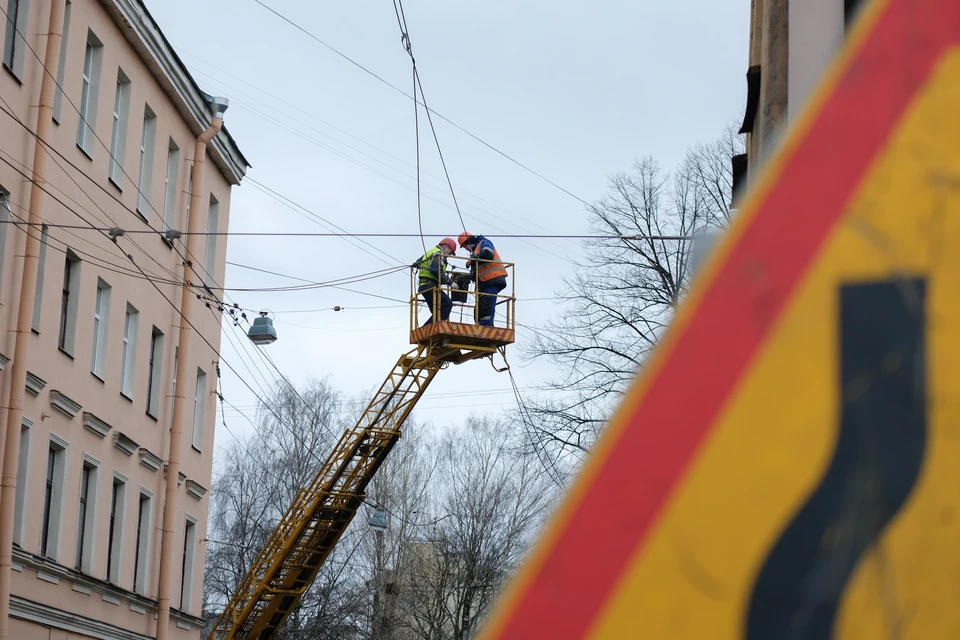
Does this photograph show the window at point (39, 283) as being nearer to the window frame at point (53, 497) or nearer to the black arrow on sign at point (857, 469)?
the window frame at point (53, 497)

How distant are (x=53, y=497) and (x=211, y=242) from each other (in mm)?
8747

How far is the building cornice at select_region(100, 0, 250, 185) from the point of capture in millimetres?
20562

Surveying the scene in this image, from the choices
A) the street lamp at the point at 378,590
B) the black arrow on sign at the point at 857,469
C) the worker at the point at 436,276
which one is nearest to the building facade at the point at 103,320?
the worker at the point at 436,276

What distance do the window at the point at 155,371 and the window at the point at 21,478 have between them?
528 centimetres

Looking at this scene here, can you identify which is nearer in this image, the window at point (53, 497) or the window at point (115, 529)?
the window at point (53, 497)

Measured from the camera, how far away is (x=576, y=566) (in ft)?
3.39

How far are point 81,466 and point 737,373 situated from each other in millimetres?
19328

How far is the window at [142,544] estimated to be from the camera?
22.0 metres

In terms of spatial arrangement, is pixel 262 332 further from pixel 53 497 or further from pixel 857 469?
pixel 857 469

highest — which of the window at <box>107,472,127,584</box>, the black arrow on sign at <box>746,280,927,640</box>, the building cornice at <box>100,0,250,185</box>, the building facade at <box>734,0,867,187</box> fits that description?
the building cornice at <box>100,0,250,185</box>

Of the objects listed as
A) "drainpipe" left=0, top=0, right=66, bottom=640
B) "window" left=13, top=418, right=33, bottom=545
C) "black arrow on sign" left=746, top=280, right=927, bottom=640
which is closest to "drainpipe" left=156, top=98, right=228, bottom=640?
"drainpipe" left=0, top=0, right=66, bottom=640

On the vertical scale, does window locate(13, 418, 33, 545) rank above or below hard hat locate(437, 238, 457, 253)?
below

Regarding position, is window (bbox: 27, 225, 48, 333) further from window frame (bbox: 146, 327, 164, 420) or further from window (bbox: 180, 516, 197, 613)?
window (bbox: 180, 516, 197, 613)

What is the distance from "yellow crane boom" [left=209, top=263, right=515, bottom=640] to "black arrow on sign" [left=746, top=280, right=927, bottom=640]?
18752 millimetres
